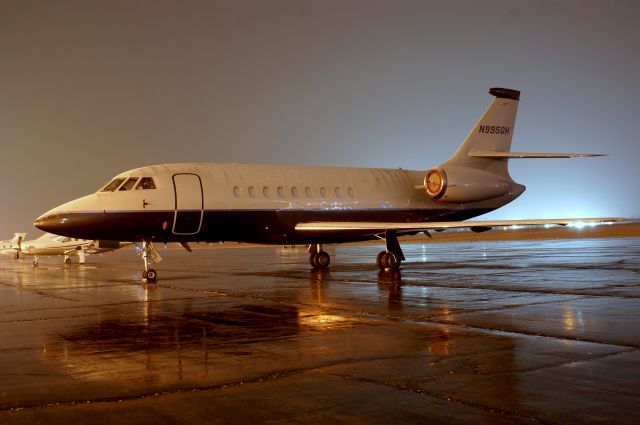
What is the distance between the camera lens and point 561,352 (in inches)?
269

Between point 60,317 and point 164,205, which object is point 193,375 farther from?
point 164,205

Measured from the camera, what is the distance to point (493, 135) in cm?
2538

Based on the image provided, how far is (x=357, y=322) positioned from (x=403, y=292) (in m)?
4.38

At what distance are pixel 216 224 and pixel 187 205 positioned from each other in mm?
1122

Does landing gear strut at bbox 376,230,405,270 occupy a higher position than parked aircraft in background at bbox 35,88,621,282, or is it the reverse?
parked aircraft in background at bbox 35,88,621,282

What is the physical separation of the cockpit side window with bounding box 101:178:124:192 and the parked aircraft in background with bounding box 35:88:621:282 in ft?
0.09

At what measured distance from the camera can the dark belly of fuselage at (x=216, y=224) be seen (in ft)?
57.7

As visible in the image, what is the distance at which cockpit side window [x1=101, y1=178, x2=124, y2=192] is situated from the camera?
60.6 feet

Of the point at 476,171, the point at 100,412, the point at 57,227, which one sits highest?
the point at 476,171

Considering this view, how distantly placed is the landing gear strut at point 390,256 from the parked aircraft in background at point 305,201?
1.2 inches

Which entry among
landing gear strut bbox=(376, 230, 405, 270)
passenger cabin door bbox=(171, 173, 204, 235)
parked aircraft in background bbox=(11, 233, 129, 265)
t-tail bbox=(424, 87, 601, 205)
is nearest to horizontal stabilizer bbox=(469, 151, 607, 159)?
t-tail bbox=(424, 87, 601, 205)

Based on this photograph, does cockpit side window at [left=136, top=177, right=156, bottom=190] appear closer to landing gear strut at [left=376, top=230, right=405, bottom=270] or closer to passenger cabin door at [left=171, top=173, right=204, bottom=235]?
passenger cabin door at [left=171, top=173, right=204, bottom=235]

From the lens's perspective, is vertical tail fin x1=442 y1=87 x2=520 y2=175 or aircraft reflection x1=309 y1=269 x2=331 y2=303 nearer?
aircraft reflection x1=309 y1=269 x2=331 y2=303

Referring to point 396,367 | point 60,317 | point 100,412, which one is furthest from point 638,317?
point 60,317
